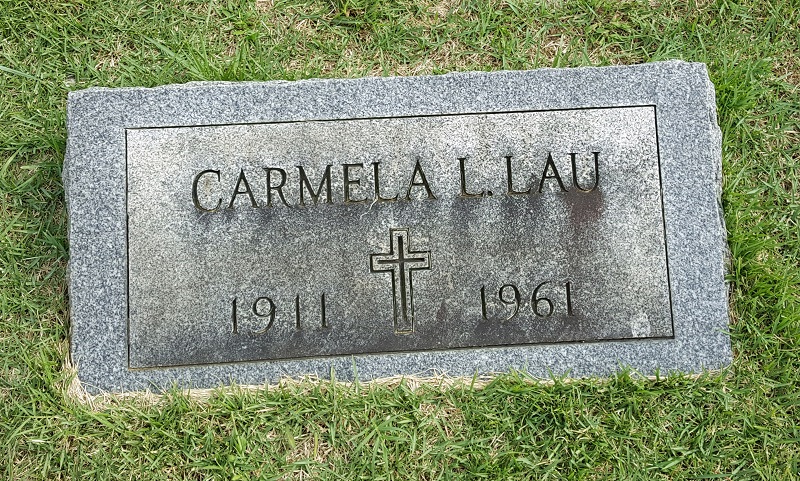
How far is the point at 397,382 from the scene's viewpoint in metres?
2.33

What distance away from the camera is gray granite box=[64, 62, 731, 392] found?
2.31m

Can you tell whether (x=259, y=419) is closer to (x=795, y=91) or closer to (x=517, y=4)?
(x=517, y=4)

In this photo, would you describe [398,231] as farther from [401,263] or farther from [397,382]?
[397,382]

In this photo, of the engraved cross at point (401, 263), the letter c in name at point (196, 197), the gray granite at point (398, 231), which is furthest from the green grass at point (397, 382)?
the letter c in name at point (196, 197)

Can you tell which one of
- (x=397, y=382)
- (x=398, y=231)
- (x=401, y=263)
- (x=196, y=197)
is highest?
(x=196, y=197)

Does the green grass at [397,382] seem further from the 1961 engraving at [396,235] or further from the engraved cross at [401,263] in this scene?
the engraved cross at [401,263]

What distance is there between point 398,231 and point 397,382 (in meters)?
0.52

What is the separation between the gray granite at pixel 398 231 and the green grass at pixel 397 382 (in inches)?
5.5

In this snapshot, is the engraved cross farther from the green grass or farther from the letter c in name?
the letter c in name

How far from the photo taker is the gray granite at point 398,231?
231 centimetres

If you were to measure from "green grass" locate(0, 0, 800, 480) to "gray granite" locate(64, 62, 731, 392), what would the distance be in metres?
0.14

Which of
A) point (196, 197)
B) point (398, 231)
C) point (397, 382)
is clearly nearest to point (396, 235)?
point (398, 231)

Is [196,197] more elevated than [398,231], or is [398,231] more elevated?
[196,197]

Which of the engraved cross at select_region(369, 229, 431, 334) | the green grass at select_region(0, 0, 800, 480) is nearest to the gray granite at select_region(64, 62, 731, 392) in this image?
the engraved cross at select_region(369, 229, 431, 334)
